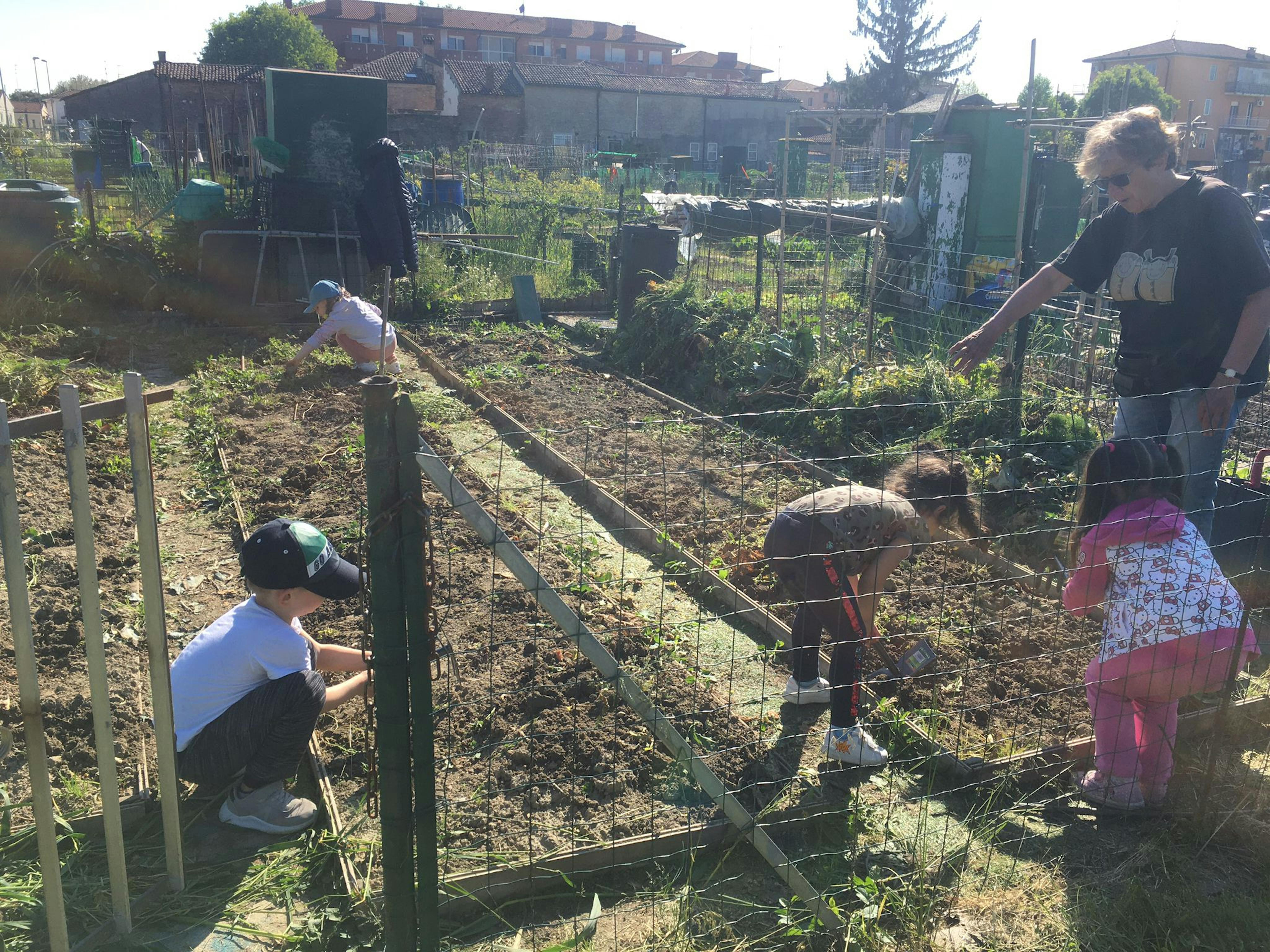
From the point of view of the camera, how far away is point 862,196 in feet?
75.5

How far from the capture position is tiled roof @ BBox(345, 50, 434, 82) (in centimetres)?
5069

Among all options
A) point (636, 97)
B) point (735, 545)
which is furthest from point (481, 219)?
point (636, 97)

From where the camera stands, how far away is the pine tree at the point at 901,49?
6562cm

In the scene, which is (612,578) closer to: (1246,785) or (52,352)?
(1246,785)

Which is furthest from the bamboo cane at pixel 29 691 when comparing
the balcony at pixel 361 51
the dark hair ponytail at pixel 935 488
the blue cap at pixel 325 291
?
the balcony at pixel 361 51

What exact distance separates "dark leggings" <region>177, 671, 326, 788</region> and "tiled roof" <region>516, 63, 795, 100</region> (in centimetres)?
5135

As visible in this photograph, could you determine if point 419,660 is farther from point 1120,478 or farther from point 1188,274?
point 1188,274

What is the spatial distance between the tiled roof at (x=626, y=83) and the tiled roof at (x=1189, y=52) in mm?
29266

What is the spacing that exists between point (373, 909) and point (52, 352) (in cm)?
905

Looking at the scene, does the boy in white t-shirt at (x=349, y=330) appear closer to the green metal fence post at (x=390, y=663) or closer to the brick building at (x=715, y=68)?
the green metal fence post at (x=390, y=663)

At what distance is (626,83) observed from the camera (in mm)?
52594

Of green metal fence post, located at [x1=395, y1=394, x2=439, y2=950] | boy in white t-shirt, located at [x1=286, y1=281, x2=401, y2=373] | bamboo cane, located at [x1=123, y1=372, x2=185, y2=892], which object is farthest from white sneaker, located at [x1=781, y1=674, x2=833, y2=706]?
boy in white t-shirt, located at [x1=286, y1=281, x2=401, y2=373]

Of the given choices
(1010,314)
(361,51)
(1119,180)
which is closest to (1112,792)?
(1010,314)

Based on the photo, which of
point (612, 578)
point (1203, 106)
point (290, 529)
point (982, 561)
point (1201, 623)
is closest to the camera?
point (290, 529)
